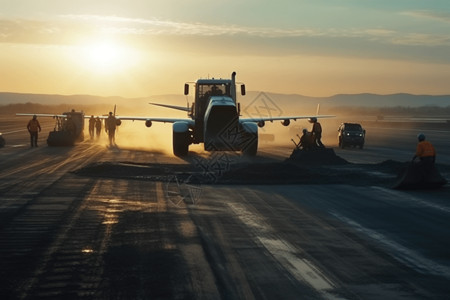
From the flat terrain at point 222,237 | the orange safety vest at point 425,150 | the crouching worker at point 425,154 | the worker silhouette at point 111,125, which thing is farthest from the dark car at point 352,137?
the orange safety vest at point 425,150

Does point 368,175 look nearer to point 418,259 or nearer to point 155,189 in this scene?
point 155,189

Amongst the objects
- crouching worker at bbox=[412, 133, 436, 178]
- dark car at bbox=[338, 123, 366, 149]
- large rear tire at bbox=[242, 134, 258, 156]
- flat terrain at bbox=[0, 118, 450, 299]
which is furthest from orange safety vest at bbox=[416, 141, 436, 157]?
dark car at bbox=[338, 123, 366, 149]

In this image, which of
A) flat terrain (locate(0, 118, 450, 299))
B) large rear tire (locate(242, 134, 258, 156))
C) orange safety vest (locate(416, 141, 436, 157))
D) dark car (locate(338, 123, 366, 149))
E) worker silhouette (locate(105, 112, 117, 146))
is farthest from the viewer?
worker silhouette (locate(105, 112, 117, 146))

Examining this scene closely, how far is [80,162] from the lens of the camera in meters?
36.1

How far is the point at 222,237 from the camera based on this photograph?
48.0 ft

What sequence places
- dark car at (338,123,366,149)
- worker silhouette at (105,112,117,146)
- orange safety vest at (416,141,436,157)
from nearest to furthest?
orange safety vest at (416,141,436,157) → dark car at (338,123,366,149) → worker silhouette at (105,112,117,146)

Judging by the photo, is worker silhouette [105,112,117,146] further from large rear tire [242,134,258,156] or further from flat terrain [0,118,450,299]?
flat terrain [0,118,450,299]

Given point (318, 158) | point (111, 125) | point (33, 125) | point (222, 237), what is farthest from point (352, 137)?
point (222, 237)

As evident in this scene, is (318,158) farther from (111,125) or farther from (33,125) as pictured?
(111,125)

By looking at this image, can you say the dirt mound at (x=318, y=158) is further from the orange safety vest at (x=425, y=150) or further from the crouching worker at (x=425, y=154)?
the orange safety vest at (x=425, y=150)

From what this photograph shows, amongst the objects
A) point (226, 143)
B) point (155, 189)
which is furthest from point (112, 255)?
point (226, 143)

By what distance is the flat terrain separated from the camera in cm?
1048

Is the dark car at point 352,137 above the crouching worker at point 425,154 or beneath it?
beneath

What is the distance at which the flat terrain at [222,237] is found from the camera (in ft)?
34.4
